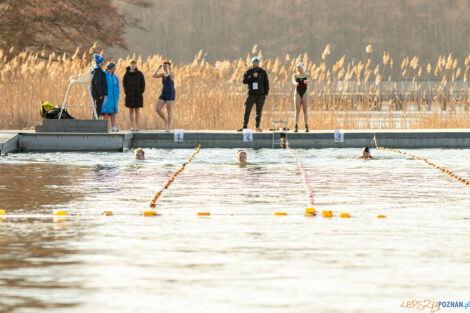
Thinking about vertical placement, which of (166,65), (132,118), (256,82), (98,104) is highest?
(166,65)

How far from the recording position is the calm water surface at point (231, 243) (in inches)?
303

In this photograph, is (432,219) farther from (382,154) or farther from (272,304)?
(382,154)

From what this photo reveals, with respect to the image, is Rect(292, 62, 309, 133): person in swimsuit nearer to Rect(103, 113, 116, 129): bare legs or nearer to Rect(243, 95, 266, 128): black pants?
Rect(243, 95, 266, 128): black pants

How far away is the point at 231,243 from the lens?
396 inches

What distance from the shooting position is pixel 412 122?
2903cm

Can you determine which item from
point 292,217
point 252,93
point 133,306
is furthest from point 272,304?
point 252,93

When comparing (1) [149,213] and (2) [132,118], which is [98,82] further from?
(1) [149,213]

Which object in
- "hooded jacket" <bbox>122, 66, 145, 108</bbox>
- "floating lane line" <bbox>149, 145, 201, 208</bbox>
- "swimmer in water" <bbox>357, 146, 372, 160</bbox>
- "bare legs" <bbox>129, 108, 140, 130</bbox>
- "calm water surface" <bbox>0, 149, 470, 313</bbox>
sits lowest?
"calm water surface" <bbox>0, 149, 470, 313</bbox>

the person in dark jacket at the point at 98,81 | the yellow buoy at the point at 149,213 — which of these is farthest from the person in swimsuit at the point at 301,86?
the yellow buoy at the point at 149,213

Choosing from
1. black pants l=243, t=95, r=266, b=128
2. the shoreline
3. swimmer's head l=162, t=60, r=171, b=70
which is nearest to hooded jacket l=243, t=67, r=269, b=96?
black pants l=243, t=95, r=266, b=128

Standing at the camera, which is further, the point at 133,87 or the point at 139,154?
the point at 133,87

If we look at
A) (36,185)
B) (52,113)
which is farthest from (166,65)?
(36,185)

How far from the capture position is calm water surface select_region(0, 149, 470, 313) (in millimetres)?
7707

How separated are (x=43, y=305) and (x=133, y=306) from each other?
565 millimetres
